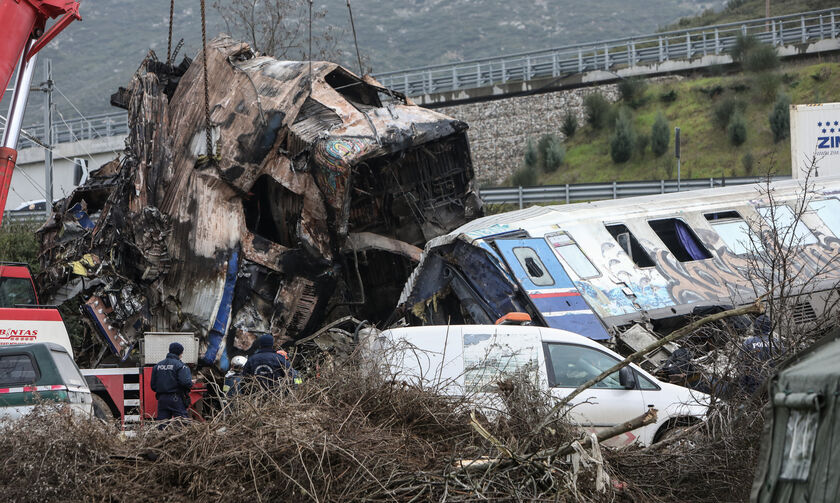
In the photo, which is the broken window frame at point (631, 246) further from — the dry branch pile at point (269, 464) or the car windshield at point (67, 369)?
the car windshield at point (67, 369)

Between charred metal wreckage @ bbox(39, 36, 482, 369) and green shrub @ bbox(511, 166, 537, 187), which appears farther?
green shrub @ bbox(511, 166, 537, 187)

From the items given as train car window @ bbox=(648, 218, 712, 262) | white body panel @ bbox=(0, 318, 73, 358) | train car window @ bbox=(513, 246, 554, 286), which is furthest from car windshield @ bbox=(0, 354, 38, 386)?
train car window @ bbox=(648, 218, 712, 262)

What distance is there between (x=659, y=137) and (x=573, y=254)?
19.5 m

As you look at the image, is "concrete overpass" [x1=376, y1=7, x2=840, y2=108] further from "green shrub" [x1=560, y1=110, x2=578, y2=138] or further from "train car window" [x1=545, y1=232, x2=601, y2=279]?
"train car window" [x1=545, y1=232, x2=601, y2=279]

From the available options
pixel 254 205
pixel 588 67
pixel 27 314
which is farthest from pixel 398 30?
pixel 27 314

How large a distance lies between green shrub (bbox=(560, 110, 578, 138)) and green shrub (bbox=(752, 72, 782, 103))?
20.8ft

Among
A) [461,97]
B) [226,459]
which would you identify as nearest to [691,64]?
[461,97]

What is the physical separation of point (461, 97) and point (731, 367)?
2764 cm

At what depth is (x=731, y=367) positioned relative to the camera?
702 centimetres

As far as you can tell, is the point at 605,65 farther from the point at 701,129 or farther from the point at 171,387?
the point at 171,387

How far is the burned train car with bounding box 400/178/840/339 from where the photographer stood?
37.6ft

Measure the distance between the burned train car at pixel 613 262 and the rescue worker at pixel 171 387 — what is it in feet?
12.2

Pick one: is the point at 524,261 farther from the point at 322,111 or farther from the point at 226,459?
the point at 226,459

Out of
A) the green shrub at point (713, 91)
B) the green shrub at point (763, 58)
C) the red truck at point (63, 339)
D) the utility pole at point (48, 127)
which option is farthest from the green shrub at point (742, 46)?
the red truck at point (63, 339)
